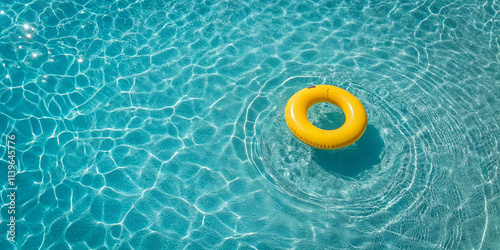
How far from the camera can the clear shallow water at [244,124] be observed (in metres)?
4.77

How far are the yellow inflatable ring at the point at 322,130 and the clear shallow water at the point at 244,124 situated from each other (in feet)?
1.68

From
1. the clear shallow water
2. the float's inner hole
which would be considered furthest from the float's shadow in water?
the float's inner hole

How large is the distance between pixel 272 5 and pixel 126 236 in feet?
14.3

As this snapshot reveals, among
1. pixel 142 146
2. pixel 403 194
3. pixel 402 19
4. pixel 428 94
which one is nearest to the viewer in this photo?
pixel 403 194

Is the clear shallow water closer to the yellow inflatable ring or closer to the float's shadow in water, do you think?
the float's shadow in water

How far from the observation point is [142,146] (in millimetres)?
5316

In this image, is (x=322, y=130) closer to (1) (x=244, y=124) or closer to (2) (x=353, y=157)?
(2) (x=353, y=157)

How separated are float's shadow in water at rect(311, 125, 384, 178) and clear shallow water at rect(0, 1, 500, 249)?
16 millimetres

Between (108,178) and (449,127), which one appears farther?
(449,127)

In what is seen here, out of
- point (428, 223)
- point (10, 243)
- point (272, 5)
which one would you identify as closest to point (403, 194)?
point (428, 223)

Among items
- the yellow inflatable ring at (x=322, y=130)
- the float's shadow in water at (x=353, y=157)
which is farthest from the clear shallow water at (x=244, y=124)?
the yellow inflatable ring at (x=322, y=130)

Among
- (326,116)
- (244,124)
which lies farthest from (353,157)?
(244,124)

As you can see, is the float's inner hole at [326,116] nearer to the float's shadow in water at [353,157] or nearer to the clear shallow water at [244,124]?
the clear shallow water at [244,124]

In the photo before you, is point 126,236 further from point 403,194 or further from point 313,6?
point 313,6
